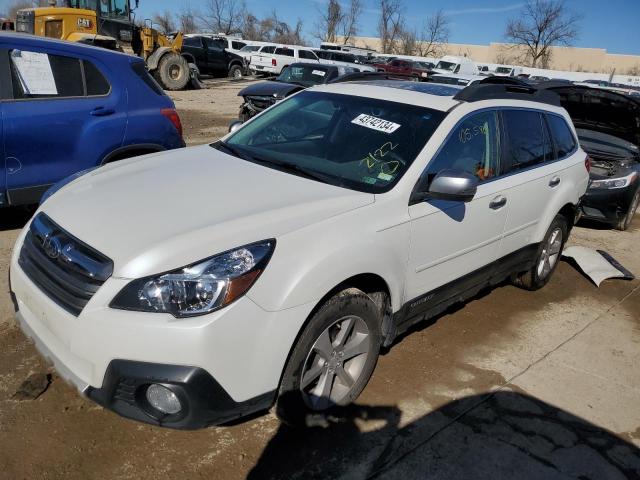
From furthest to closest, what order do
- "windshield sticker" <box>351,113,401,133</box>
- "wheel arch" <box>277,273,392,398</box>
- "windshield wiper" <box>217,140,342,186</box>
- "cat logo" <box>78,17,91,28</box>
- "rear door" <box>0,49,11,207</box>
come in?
"cat logo" <box>78,17,91,28</box>, "rear door" <box>0,49,11,207</box>, "windshield sticker" <box>351,113,401,133</box>, "windshield wiper" <box>217,140,342,186</box>, "wheel arch" <box>277,273,392,398</box>

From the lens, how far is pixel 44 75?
4805 millimetres

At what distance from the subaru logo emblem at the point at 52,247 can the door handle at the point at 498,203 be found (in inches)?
103

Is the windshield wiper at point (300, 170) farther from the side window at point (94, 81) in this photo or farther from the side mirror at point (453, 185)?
the side window at point (94, 81)

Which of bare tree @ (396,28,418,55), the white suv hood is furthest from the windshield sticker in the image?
bare tree @ (396,28,418,55)

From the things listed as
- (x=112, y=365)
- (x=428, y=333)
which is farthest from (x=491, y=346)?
(x=112, y=365)

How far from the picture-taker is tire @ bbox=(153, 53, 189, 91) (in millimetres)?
18594

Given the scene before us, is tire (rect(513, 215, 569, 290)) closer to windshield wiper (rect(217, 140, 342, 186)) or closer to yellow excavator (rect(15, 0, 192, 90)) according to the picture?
windshield wiper (rect(217, 140, 342, 186))

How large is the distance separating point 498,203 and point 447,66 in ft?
107

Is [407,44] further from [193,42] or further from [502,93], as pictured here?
[502,93]

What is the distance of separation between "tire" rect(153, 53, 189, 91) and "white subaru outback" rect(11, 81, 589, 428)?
16.0 metres

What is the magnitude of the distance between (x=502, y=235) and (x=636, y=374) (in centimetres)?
134

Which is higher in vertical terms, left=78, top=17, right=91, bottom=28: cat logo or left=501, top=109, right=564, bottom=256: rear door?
left=78, top=17, right=91, bottom=28: cat logo

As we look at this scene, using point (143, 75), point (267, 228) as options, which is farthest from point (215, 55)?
point (267, 228)

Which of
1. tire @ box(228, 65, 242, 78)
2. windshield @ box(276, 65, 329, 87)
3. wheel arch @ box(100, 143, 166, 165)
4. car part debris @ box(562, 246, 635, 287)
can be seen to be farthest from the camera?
tire @ box(228, 65, 242, 78)
